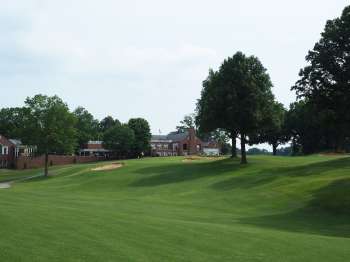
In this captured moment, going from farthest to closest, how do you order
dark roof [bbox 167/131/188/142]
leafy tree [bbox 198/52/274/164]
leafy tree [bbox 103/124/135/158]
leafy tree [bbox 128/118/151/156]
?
dark roof [bbox 167/131/188/142], leafy tree [bbox 128/118/151/156], leafy tree [bbox 103/124/135/158], leafy tree [bbox 198/52/274/164]

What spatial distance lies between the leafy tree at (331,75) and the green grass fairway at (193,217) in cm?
543

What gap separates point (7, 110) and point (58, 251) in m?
154

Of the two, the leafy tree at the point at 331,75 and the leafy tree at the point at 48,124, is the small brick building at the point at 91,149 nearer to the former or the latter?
the leafy tree at the point at 48,124

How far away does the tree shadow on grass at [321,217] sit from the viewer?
79.1 ft

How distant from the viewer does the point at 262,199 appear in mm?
36844

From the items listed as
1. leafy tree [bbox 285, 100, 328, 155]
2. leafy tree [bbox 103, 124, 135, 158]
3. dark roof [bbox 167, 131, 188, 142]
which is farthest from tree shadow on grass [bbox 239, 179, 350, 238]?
dark roof [bbox 167, 131, 188, 142]

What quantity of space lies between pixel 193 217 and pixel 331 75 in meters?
19.2

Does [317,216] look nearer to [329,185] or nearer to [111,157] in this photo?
[329,185]

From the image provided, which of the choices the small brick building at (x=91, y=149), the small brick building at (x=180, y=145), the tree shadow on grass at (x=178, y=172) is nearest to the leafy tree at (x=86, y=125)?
the small brick building at (x=91, y=149)

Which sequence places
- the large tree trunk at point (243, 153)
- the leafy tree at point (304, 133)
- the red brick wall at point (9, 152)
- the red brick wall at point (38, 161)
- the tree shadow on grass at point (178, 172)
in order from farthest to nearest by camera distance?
the leafy tree at point (304, 133) → the red brick wall at point (9, 152) → the red brick wall at point (38, 161) → the large tree trunk at point (243, 153) → the tree shadow on grass at point (178, 172)

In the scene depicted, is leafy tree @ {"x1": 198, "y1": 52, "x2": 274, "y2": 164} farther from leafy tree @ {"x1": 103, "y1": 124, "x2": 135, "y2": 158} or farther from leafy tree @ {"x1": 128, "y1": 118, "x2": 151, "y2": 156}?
leafy tree @ {"x1": 128, "y1": 118, "x2": 151, "y2": 156}

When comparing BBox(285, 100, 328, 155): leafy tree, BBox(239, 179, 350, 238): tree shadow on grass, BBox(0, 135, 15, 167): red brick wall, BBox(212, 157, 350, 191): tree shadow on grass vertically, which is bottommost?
BBox(239, 179, 350, 238): tree shadow on grass

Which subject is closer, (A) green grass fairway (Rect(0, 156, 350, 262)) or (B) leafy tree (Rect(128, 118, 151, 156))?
(A) green grass fairway (Rect(0, 156, 350, 262))

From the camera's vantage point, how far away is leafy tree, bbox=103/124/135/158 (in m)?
121
